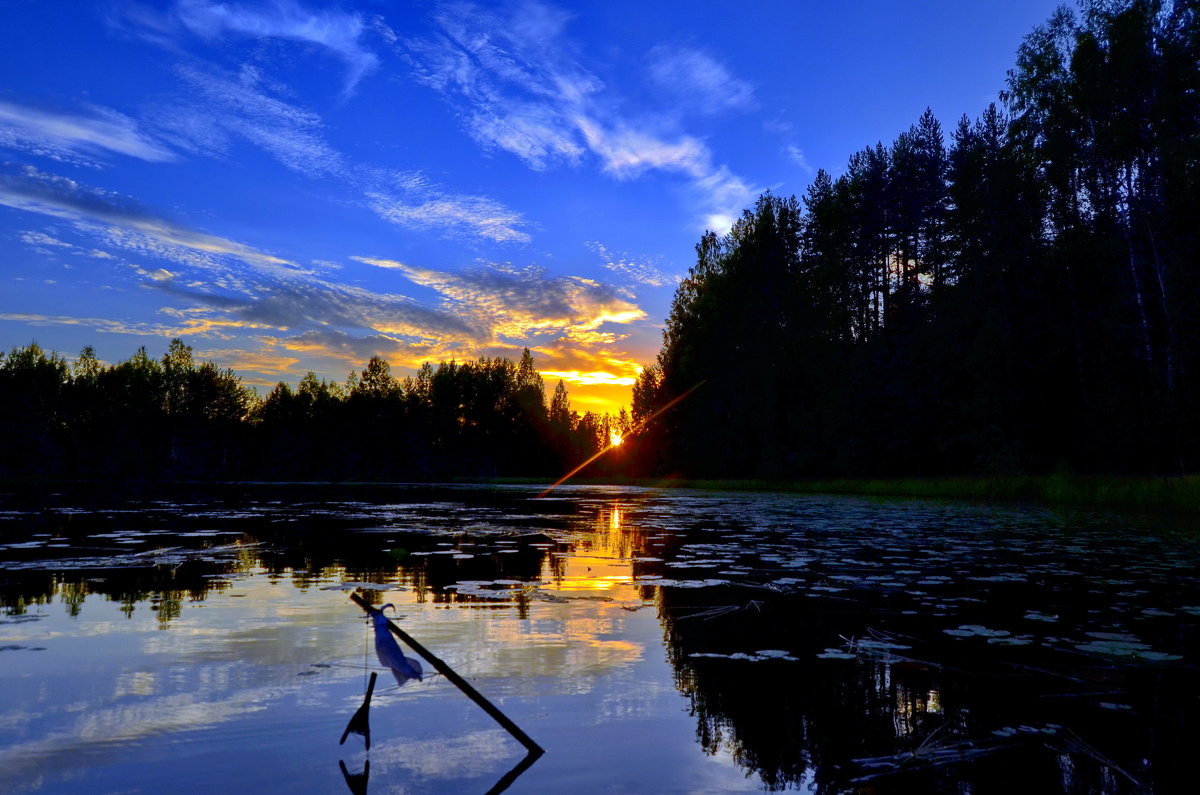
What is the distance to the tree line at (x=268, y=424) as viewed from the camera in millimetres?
84125

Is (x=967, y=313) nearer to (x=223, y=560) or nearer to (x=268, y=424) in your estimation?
(x=223, y=560)

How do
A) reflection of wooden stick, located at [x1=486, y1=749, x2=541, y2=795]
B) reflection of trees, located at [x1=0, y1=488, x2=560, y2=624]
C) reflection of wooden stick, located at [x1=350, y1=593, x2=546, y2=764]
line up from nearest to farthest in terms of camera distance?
reflection of wooden stick, located at [x1=350, y1=593, x2=546, y2=764]
reflection of wooden stick, located at [x1=486, y1=749, x2=541, y2=795]
reflection of trees, located at [x1=0, y1=488, x2=560, y2=624]

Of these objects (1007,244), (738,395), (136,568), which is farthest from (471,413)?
(136,568)

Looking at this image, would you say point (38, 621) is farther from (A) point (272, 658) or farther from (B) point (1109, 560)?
(B) point (1109, 560)

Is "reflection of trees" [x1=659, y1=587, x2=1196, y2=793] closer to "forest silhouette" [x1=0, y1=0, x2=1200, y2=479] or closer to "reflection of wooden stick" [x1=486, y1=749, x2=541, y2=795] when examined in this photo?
"reflection of wooden stick" [x1=486, y1=749, x2=541, y2=795]

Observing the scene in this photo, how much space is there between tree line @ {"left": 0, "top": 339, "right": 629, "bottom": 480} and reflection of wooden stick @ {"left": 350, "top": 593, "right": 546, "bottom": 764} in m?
84.1

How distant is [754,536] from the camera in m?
14.7

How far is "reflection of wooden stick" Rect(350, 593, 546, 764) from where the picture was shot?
2715 millimetres

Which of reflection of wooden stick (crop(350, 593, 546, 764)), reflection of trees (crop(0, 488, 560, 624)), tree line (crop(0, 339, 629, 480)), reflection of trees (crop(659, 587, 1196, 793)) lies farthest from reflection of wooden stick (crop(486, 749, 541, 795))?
tree line (crop(0, 339, 629, 480))

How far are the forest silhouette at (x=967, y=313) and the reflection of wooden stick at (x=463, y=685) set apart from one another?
32.3 m

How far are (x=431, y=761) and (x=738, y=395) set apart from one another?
49.3m

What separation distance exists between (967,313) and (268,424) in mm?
91930

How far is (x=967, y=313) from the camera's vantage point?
37.7 metres

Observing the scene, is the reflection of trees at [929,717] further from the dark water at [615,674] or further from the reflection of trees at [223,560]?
the reflection of trees at [223,560]
